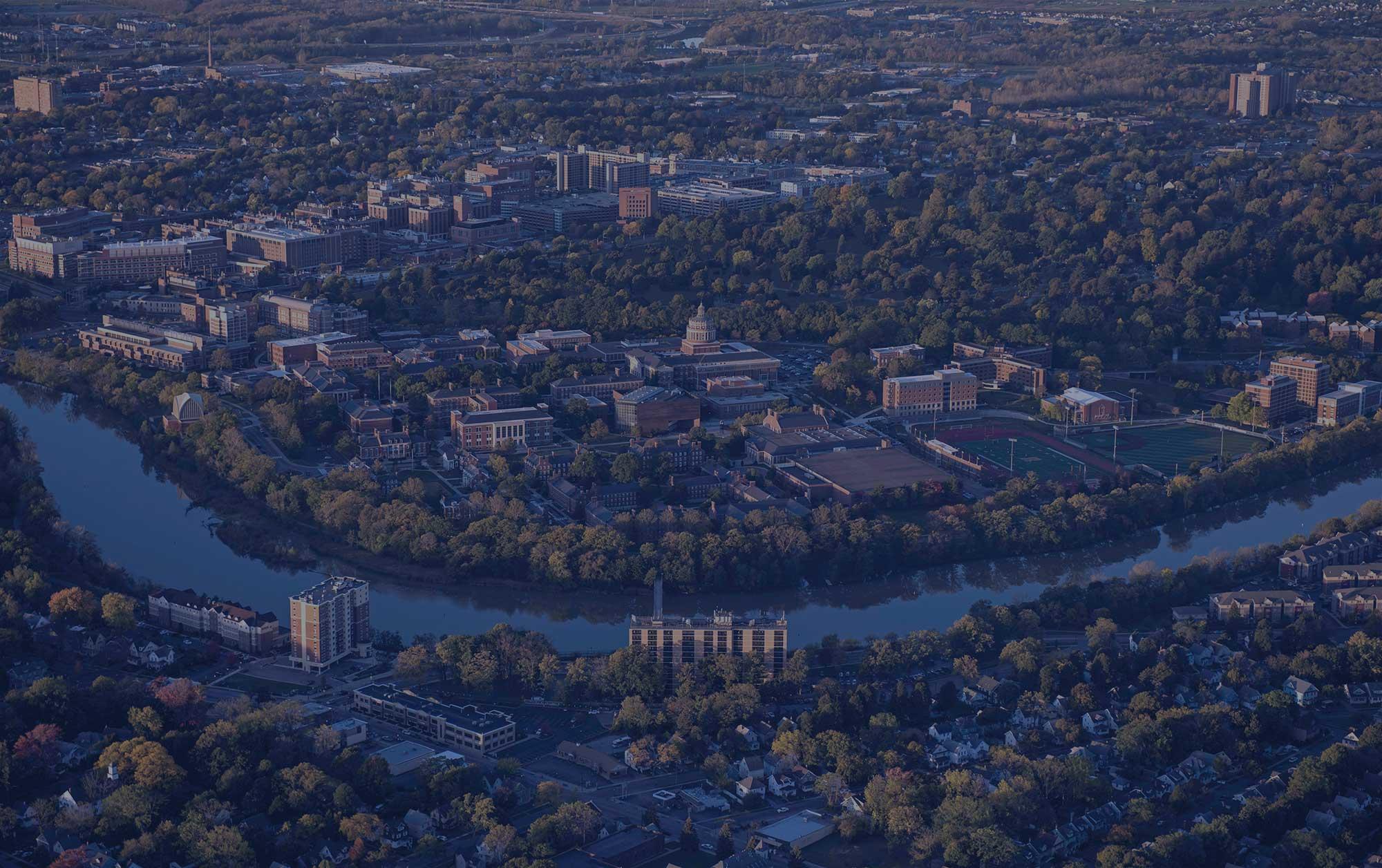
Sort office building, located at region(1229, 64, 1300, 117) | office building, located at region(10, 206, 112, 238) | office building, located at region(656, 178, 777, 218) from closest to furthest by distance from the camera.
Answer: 1. office building, located at region(10, 206, 112, 238)
2. office building, located at region(656, 178, 777, 218)
3. office building, located at region(1229, 64, 1300, 117)

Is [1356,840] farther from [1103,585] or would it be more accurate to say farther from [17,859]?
[17,859]

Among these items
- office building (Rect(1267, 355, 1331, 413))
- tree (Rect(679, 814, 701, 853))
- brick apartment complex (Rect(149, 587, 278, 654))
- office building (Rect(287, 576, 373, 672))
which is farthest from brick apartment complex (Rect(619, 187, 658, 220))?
tree (Rect(679, 814, 701, 853))

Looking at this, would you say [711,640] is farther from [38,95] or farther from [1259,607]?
[38,95]

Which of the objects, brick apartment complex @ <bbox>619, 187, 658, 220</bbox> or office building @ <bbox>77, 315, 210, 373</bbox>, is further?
brick apartment complex @ <bbox>619, 187, 658, 220</bbox>

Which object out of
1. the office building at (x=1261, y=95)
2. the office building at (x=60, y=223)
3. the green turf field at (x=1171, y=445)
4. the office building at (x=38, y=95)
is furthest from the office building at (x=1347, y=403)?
the office building at (x=38, y=95)

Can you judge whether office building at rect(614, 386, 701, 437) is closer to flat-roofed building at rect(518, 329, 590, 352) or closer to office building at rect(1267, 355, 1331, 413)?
flat-roofed building at rect(518, 329, 590, 352)
